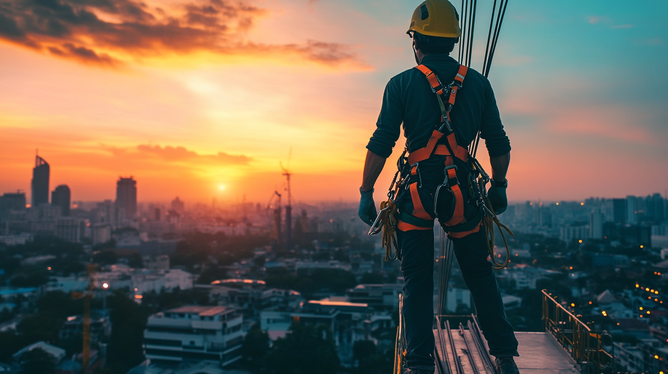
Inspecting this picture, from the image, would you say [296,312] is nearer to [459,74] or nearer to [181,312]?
[181,312]

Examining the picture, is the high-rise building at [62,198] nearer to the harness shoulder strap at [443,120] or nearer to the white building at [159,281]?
the white building at [159,281]

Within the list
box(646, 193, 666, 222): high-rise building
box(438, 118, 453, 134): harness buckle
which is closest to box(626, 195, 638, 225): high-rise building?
box(646, 193, 666, 222): high-rise building

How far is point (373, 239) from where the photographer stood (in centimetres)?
6931

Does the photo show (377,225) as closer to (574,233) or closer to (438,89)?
(438,89)

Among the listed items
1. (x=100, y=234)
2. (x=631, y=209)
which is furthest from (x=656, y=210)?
(x=100, y=234)

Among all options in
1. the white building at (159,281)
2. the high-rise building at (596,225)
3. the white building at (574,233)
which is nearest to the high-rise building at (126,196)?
the white building at (159,281)

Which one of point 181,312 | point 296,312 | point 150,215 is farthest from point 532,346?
point 150,215

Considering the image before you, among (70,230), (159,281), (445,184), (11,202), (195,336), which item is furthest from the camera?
(11,202)

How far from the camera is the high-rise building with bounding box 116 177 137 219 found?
Answer: 100 meters

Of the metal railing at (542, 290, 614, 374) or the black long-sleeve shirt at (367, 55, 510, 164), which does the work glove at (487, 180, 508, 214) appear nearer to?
the black long-sleeve shirt at (367, 55, 510, 164)

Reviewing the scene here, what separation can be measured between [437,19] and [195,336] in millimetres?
20944

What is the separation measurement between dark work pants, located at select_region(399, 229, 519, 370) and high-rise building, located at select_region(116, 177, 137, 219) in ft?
349

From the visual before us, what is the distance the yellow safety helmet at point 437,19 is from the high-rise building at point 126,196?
10632 centimetres

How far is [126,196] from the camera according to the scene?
10138 centimetres
